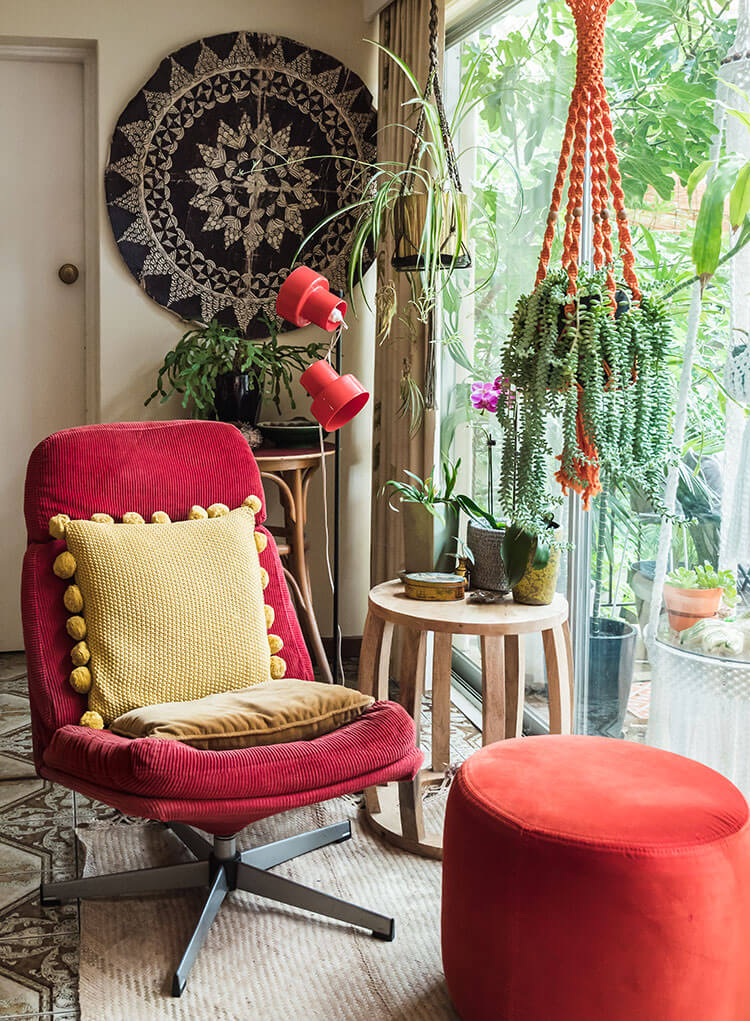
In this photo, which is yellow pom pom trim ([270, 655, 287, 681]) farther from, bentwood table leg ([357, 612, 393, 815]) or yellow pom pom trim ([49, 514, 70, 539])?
yellow pom pom trim ([49, 514, 70, 539])

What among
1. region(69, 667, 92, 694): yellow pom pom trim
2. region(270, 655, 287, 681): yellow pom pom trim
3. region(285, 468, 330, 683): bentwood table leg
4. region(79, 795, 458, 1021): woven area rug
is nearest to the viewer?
region(79, 795, 458, 1021): woven area rug

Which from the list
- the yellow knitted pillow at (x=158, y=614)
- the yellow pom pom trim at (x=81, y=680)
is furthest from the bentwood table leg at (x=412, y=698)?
the yellow pom pom trim at (x=81, y=680)

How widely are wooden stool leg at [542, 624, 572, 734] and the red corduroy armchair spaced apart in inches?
14.8

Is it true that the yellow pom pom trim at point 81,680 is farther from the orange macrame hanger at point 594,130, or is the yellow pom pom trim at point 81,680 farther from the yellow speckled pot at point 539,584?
the orange macrame hanger at point 594,130

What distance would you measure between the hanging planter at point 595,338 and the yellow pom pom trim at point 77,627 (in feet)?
3.26

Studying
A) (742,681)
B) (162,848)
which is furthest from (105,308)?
(742,681)

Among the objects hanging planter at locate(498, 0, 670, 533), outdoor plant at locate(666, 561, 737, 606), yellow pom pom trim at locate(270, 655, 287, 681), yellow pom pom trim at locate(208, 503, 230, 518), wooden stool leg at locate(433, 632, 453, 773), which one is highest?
hanging planter at locate(498, 0, 670, 533)

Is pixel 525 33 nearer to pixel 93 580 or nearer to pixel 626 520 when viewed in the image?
pixel 626 520

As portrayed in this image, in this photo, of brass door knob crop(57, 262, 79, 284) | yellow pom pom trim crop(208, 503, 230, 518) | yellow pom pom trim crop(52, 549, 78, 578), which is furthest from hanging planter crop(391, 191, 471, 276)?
brass door knob crop(57, 262, 79, 284)

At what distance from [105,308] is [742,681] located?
251 cm

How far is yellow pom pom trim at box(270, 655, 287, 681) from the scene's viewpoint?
2266 millimetres

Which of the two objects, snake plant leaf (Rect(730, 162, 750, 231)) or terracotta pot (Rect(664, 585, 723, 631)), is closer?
snake plant leaf (Rect(730, 162, 750, 231))

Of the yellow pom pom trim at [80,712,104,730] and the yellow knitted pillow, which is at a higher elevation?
the yellow knitted pillow

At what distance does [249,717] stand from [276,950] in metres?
0.45
